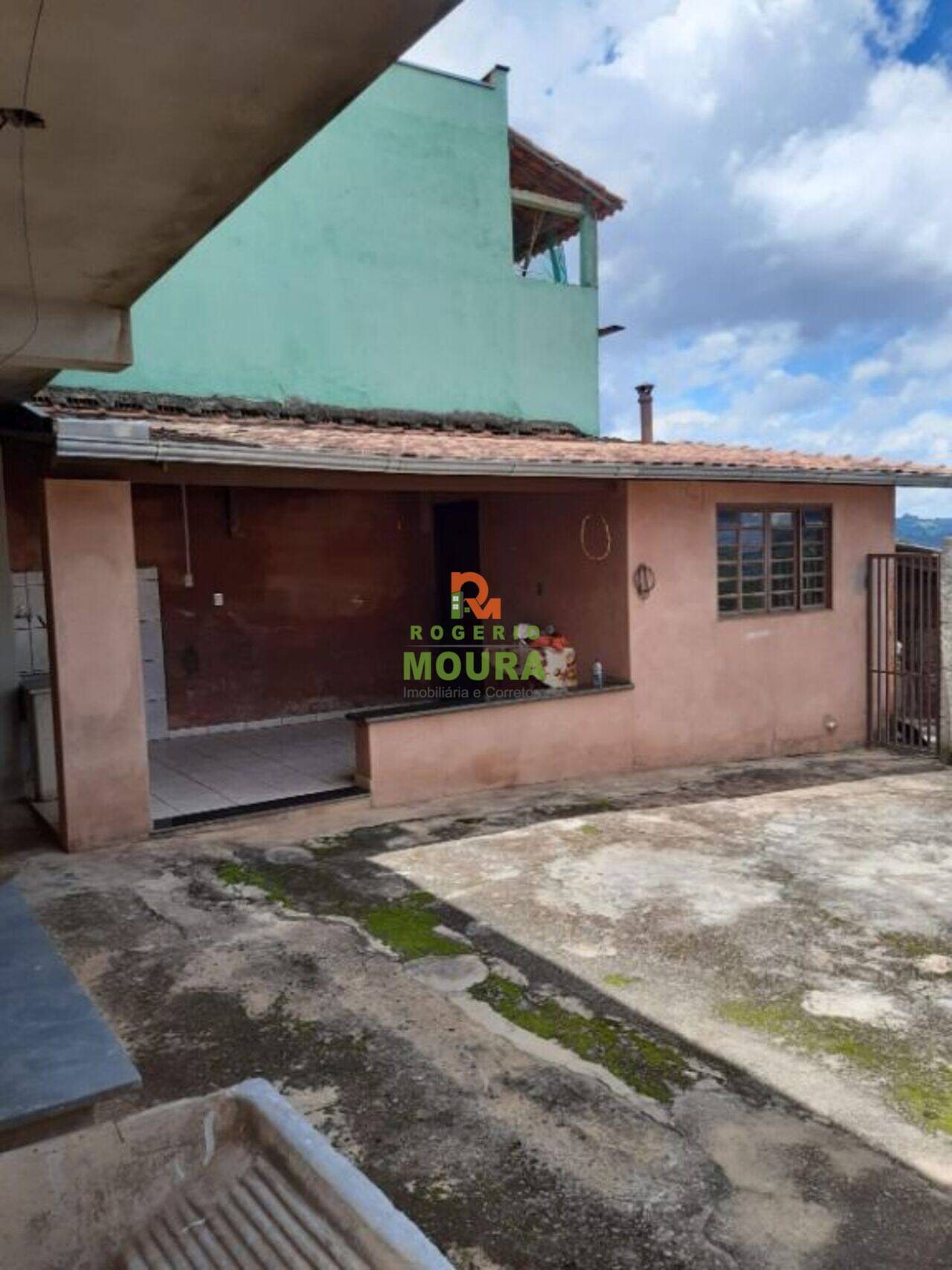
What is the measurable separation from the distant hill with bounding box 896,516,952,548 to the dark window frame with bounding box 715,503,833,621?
1.23 metres

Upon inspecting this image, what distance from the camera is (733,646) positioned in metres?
10.3

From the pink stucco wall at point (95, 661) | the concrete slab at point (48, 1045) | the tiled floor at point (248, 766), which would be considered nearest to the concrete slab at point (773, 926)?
the tiled floor at point (248, 766)

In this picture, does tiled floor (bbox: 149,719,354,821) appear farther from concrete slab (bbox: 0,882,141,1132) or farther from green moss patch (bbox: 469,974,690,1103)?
concrete slab (bbox: 0,882,141,1132)

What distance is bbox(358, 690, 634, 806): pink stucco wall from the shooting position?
823cm

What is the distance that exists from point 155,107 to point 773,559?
29.3 ft

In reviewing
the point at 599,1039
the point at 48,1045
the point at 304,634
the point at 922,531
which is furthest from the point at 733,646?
the point at 922,531

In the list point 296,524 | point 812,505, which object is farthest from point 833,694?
point 296,524

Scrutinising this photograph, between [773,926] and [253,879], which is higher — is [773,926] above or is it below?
below

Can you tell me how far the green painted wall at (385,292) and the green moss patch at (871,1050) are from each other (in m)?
8.48

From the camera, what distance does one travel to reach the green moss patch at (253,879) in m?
5.94

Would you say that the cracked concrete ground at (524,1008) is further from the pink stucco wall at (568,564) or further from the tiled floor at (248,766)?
the pink stucco wall at (568,564)

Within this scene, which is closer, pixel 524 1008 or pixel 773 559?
pixel 524 1008

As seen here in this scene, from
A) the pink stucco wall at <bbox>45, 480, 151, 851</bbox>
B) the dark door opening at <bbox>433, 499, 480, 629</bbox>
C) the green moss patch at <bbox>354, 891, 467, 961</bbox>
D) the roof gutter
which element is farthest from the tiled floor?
the roof gutter

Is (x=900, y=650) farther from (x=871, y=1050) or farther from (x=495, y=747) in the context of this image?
(x=871, y=1050)
